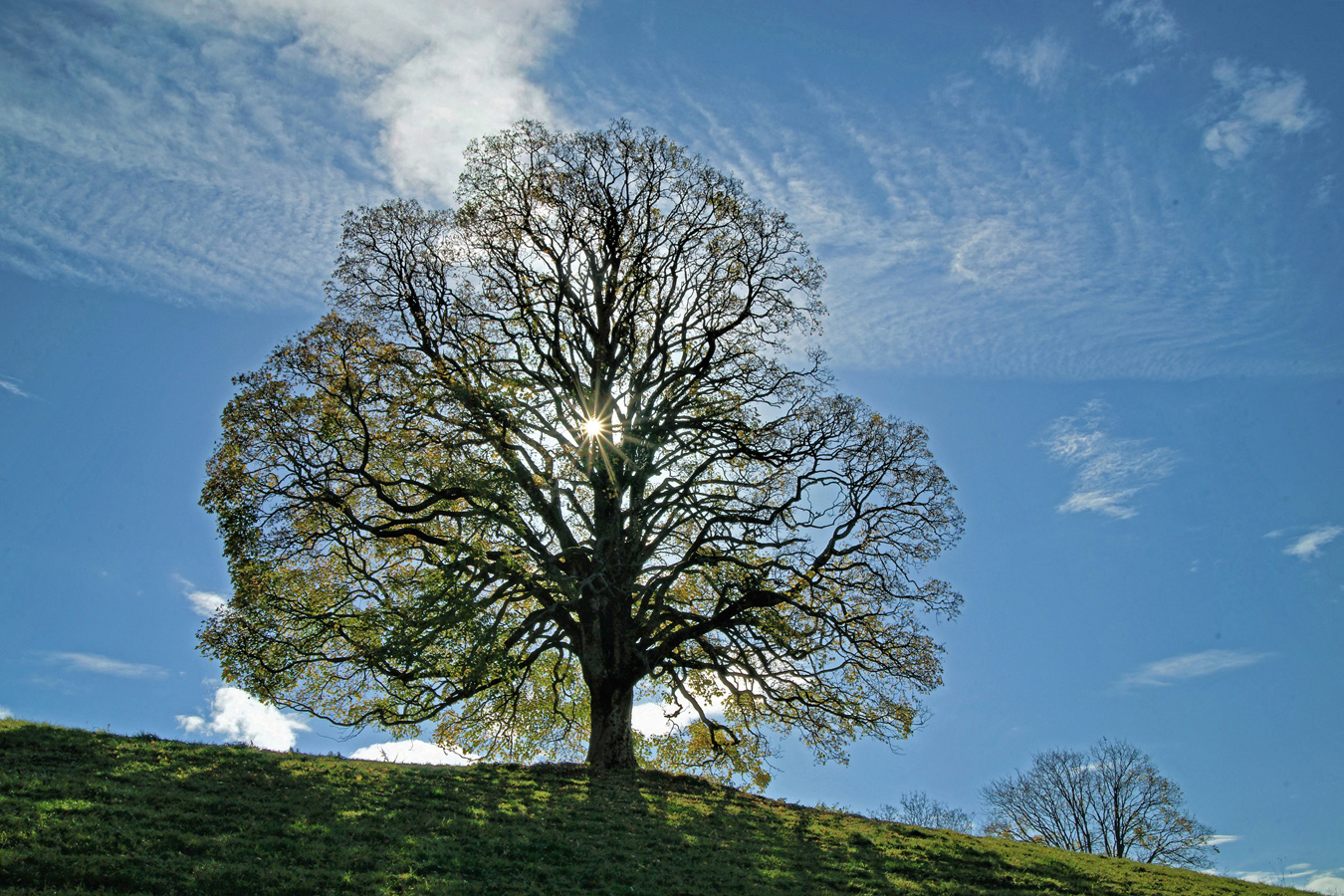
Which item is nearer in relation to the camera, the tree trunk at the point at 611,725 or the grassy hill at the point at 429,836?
the grassy hill at the point at 429,836

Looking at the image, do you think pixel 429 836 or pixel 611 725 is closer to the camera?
pixel 429 836

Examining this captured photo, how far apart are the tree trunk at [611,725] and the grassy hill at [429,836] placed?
3.93 feet

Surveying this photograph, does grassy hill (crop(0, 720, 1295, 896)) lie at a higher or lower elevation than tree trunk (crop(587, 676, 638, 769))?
lower

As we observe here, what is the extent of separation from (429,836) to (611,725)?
8.42 meters

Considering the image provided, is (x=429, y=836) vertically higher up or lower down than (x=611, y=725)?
lower down

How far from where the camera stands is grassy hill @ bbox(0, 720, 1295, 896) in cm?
1160

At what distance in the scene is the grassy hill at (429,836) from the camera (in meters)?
11.6

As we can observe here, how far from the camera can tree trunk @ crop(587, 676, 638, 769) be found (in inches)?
876

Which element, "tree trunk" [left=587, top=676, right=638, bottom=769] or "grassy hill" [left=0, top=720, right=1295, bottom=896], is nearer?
"grassy hill" [left=0, top=720, right=1295, bottom=896]

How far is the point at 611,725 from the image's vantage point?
2231 cm

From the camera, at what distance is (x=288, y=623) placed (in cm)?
1962

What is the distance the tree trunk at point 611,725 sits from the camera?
73.0 feet

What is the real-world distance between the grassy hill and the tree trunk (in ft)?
3.93

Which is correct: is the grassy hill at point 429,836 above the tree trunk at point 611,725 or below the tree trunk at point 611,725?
below
